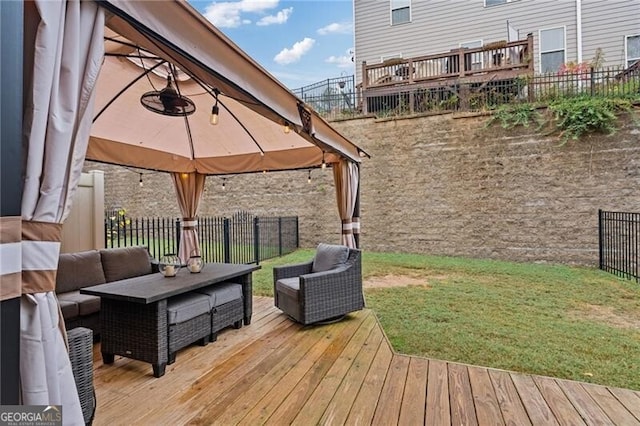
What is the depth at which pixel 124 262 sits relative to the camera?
443 cm

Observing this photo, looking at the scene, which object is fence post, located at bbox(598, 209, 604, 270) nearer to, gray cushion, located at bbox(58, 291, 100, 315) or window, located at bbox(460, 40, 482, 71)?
window, located at bbox(460, 40, 482, 71)

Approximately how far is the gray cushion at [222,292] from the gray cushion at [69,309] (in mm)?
1130

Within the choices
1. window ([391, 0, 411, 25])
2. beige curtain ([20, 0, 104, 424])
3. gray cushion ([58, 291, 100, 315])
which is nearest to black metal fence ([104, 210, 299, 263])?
gray cushion ([58, 291, 100, 315])

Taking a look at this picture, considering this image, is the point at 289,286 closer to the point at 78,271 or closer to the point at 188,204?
the point at 78,271

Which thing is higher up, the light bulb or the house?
the house

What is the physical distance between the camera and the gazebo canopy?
1739 mm

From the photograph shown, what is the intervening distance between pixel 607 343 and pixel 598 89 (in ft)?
21.5

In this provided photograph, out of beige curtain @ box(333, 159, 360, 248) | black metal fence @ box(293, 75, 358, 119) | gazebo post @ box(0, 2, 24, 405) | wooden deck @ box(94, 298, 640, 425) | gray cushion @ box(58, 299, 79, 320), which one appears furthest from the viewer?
black metal fence @ box(293, 75, 358, 119)

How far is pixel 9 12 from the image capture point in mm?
1023

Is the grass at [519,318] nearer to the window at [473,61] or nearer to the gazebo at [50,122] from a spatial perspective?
the gazebo at [50,122]

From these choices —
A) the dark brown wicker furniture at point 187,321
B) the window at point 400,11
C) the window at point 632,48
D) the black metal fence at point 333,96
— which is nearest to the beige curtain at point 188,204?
the dark brown wicker furniture at point 187,321

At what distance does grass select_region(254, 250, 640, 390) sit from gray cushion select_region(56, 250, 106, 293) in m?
2.36

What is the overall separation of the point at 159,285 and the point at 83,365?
1.41 meters
